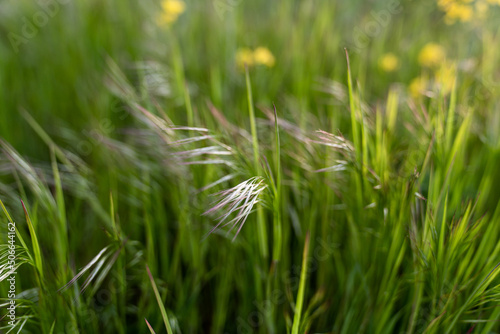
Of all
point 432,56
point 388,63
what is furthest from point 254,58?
point 432,56

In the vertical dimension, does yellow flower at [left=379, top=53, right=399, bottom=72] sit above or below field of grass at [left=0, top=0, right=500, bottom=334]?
above

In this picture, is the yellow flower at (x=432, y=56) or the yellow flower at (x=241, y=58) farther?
the yellow flower at (x=432, y=56)

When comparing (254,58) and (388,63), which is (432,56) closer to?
(388,63)

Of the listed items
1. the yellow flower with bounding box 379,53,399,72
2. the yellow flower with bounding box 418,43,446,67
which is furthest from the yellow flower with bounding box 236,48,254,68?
the yellow flower with bounding box 418,43,446,67

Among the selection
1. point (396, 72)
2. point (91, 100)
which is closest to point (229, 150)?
point (91, 100)

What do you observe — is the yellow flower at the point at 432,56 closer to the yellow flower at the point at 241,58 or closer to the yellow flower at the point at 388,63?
the yellow flower at the point at 388,63

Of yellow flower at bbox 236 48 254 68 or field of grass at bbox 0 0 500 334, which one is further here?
yellow flower at bbox 236 48 254 68

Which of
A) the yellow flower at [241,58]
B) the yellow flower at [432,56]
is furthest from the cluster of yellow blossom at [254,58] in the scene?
the yellow flower at [432,56]

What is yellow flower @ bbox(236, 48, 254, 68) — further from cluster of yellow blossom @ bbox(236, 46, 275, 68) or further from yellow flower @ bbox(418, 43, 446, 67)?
yellow flower @ bbox(418, 43, 446, 67)
